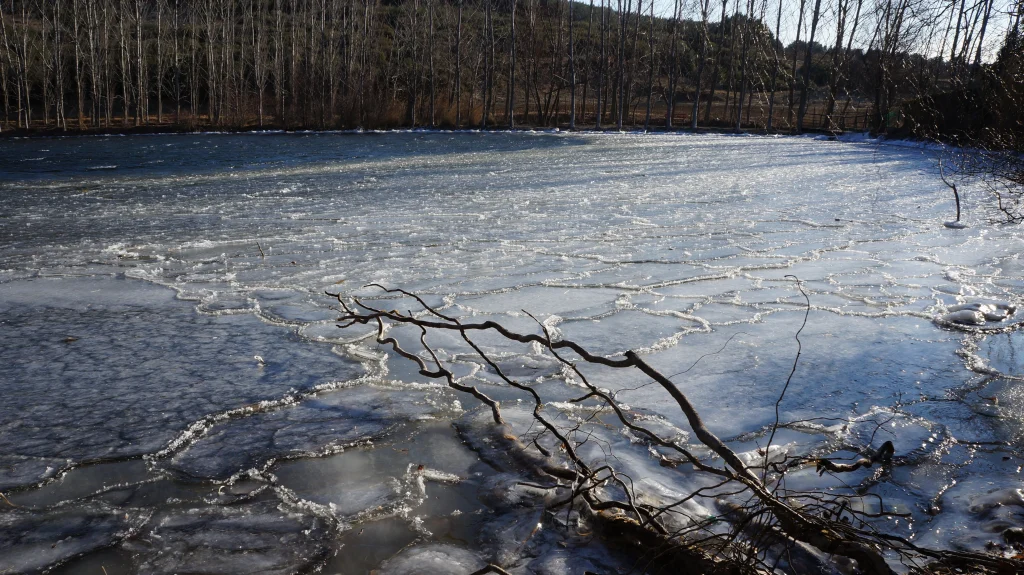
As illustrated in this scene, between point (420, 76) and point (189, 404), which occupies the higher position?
point (420, 76)

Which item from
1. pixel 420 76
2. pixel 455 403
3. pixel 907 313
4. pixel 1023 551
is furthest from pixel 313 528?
pixel 420 76

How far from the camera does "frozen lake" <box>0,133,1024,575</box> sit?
7.36 feet

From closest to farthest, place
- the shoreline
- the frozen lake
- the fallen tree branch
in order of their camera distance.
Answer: the fallen tree branch < the frozen lake < the shoreline

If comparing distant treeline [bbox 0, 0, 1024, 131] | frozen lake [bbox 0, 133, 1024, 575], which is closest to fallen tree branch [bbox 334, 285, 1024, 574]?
frozen lake [bbox 0, 133, 1024, 575]

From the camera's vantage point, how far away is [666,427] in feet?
9.84

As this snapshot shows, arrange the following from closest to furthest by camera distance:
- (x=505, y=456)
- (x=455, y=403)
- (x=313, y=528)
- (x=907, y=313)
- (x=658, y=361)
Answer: (x=313, y=528)
(x=505, y=456)
(x=455, y=403)
(x=658, y=361)
(x=907, y=313)

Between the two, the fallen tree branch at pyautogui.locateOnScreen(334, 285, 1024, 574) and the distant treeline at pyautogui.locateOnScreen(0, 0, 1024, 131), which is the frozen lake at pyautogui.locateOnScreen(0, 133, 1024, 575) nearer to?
the fallen tree branch at pyautogui.locateOnScreen(334, 285, 1024, 574)

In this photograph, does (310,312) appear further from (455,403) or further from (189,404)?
(455,403)

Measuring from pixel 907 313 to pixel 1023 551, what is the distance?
2.85m

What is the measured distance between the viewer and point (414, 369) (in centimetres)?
367

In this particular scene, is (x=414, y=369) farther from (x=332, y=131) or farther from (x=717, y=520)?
(x=332, y=131)

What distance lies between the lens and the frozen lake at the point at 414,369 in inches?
88.4

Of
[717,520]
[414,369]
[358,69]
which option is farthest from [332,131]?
[717,520]

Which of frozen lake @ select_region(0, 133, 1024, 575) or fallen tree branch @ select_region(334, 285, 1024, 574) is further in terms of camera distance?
frozen lake @ select_region(0, 133, 1024, 575)
